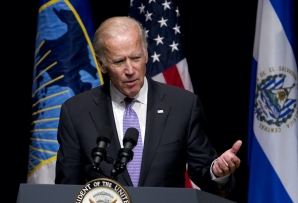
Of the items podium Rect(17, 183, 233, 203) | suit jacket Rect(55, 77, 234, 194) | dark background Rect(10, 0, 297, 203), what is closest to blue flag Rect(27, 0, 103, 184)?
dark background Rect(10, 0, 297, 203)

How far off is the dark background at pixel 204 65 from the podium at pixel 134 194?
2.38m

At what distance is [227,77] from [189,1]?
0.65 meters

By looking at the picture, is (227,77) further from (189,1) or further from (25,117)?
(25,117)

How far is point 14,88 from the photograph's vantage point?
439 centimetres

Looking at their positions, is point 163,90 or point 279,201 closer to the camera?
point 163,90

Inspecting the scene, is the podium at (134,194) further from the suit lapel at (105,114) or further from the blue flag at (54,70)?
the blue flag at (54,70)

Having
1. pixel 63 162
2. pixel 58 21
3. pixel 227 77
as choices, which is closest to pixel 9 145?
pixel 58 21

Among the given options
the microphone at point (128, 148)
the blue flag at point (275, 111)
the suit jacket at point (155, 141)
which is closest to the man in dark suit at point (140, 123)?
the suit jacket at point (155, 141)

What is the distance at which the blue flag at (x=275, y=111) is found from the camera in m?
3.76

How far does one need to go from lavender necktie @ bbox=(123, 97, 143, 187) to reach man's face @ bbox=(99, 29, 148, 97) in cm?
7

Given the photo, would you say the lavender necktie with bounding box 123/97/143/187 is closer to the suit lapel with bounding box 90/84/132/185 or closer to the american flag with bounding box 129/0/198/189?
the suit lapel with bounding box 90/84/132/185

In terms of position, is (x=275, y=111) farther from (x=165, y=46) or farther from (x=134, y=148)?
(x=134, y=148)

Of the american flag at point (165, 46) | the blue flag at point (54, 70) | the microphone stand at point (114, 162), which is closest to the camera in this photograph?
the microphone stand at point (114, 162)

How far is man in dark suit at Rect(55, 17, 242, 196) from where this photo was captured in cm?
247
